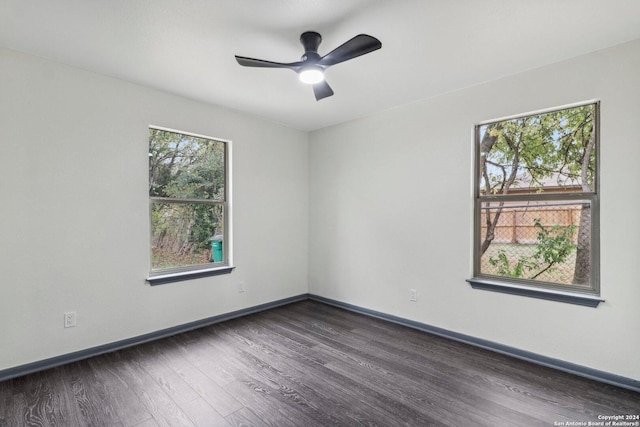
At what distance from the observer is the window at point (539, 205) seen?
2504 millimetres

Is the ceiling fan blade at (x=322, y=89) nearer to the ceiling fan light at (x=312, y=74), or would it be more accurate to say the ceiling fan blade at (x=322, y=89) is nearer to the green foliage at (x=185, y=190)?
the ceiling fan light at (x=312, y=74)

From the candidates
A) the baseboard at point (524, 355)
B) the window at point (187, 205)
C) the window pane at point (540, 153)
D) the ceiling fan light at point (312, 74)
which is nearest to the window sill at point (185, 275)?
the window at point (187, 205)

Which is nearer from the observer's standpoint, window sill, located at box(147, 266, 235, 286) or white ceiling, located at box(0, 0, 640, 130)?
white ceiling, located at box(0, 0, 640, 130)

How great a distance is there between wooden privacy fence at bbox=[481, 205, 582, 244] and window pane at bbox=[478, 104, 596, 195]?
0.16m

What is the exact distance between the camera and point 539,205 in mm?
2738

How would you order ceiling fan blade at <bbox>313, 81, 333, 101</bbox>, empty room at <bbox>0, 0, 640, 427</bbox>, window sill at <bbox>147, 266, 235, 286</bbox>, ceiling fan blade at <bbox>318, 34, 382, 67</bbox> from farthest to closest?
window sill at <bbox>147, 266, 235, 286</bbox>, ceiling fan blade at <bbox>313, 81, 333, 101</bbox>, empty room at <bbox>0, 0, 640, 427</bbox>, ceiling fan blade at <bbox>318, 34, 382, 67</bbox>

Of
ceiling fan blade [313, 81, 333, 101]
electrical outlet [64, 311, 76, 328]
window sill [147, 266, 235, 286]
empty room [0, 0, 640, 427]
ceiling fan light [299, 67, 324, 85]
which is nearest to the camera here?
empty room [0, 0, 640, 427]

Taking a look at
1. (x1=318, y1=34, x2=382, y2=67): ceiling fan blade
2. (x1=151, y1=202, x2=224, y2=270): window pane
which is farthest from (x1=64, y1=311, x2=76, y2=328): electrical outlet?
(x1=318, y1=34, x2=382, y2=67): ceiling fan blade

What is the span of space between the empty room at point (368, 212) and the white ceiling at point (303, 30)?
0.06 feet

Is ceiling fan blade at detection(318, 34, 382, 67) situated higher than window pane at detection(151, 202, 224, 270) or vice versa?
ceiling fan blade at detection(318, 34, 382, 67)

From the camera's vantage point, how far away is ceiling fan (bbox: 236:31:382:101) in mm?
1928

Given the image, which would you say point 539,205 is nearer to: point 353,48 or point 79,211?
A: point 353,48

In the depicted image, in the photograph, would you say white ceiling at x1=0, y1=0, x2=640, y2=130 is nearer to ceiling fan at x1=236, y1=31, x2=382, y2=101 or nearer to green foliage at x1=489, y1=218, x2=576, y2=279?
ceiling fan at x1=236, y1=31, x2=382, y2=101

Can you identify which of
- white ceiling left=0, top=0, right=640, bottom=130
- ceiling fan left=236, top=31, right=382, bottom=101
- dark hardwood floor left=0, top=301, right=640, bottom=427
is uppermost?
white ceiling left=0, top=0, right=640, bottom=130
